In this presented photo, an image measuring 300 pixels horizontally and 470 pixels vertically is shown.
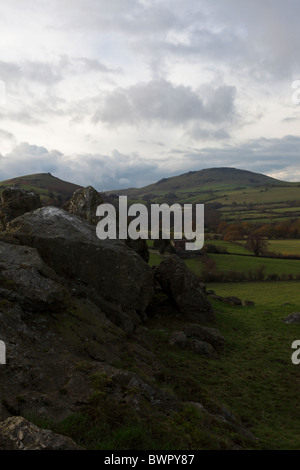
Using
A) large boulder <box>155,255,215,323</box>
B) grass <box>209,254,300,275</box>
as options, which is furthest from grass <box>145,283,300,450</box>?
grass <box>209,254,300,275</box>

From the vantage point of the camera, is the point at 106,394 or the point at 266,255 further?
the point at 266,255

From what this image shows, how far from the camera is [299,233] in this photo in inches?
4225

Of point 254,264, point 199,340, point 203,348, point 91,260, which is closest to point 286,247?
point 254,264

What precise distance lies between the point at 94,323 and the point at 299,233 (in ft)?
354

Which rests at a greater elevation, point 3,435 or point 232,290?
point 3,435

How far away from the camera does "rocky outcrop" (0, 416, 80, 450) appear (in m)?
5.61

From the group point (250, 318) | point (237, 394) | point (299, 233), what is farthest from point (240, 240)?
point (237, 394)

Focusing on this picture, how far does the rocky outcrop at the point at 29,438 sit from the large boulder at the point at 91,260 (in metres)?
9.90

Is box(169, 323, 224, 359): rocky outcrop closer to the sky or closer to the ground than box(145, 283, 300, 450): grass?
closer to the sky

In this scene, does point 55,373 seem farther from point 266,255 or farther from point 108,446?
point 266,255

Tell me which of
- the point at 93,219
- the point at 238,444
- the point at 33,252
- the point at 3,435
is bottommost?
the point at 238,444

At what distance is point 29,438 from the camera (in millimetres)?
5770

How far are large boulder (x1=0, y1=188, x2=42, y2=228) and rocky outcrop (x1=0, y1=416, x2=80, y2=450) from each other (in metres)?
19.1

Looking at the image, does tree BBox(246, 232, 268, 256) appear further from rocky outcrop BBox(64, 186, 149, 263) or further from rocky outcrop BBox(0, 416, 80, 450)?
rocky outcrop BBox(0, 416, 80, 450)
